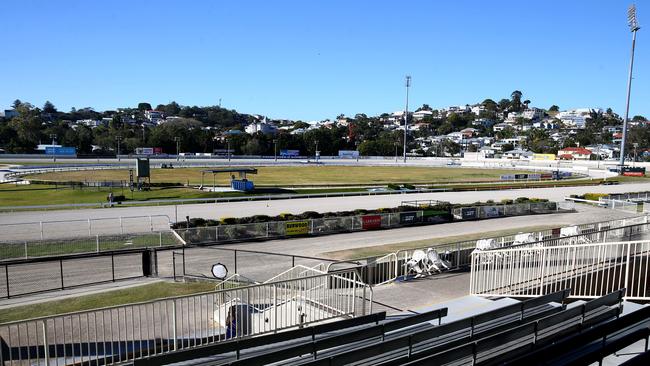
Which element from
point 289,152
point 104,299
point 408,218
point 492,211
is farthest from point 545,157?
point 104,299

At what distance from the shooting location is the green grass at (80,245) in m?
21.6

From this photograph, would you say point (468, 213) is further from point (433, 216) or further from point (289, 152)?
point (289, 152)

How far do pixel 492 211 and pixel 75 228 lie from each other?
28989 millimetres

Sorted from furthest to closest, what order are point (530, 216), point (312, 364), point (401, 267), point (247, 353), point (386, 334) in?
point (530, 216) → point (401, 267) → point (386, 334) → point (247, 353) → point (312, 364)

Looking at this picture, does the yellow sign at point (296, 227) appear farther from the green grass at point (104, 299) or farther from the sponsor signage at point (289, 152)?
the sponsor signage at point (289, 152)

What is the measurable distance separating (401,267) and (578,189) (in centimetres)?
5122

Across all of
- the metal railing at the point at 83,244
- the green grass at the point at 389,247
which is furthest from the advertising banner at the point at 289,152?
the metal railing at the point at 83,244

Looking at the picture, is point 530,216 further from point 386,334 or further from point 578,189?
point 386,334

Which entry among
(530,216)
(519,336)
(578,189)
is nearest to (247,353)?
(519,336)

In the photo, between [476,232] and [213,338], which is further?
[476,232]

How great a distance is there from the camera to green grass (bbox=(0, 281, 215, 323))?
13.0 m

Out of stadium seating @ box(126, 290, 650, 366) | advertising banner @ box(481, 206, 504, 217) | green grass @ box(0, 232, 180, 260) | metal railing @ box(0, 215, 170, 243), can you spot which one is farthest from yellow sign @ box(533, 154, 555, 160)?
stadium seating @ box(126, 290, 650, 366)

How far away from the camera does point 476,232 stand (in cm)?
2980

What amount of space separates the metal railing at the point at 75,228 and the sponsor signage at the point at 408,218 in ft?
49.4
